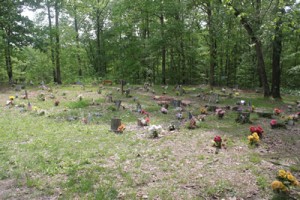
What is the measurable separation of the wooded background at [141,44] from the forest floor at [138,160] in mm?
8618

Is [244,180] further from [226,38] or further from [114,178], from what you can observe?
[226,38]

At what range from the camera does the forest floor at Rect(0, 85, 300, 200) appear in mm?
4055

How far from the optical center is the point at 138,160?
5.20 meters

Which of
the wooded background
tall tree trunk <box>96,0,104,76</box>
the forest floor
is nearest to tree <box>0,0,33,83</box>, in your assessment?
the wooded background

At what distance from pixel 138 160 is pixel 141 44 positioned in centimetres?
1849

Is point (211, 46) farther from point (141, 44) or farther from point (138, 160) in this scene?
point (138, 160)

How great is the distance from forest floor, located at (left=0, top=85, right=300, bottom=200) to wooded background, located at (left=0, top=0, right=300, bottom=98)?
8.62m

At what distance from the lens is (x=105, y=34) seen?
2588cm

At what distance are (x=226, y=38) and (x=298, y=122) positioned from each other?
1245cm

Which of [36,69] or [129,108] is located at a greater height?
[36,69]

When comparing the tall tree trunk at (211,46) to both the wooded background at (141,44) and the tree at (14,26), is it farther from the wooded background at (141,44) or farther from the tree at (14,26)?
the tree at (14,26)

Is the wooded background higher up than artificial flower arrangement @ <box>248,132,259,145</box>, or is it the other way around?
the wooded background

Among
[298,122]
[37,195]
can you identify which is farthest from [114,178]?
[298,122]

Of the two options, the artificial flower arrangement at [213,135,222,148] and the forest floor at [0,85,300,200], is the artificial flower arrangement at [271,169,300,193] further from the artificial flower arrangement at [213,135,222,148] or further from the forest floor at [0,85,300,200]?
the artificial flower arrangement at [213,135,222,148]
